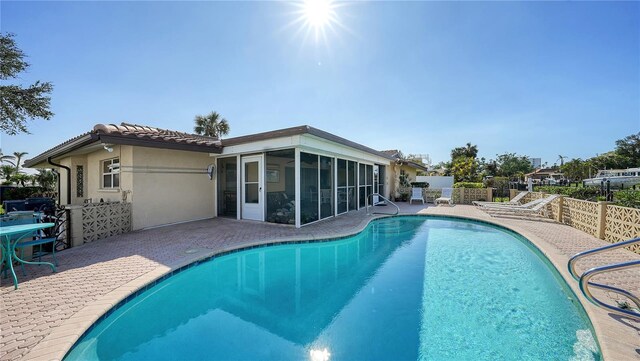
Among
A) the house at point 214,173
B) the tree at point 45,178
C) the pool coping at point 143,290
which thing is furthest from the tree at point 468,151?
the tree at point 45,178

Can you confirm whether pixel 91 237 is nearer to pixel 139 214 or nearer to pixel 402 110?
pixel 139 214

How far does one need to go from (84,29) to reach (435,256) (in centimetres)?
1285

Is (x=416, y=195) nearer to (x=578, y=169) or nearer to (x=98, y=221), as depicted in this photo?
(x=98, y=221)

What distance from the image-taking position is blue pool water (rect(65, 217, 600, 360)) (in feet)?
9.55

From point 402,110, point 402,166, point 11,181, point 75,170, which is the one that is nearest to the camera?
point 75,170

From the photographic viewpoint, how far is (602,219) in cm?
694

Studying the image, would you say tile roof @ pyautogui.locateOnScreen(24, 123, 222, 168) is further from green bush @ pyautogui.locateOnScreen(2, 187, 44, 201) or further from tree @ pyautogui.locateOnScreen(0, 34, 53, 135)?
green bush @ pyautogui.locateOnScreen(2, 187, 44, 201)

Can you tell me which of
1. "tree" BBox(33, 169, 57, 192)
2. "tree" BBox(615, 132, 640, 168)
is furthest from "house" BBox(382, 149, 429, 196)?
"tree" BBox(615, 132, 640, 168)

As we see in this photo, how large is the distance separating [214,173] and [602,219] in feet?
42.3

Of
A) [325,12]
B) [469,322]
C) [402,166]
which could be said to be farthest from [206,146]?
[402,166]

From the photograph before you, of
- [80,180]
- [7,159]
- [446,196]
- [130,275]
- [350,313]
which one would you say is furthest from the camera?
[7,159]

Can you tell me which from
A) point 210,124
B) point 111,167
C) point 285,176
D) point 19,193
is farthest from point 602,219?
point 19,193

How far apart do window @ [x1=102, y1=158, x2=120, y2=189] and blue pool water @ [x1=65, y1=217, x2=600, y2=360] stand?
594 cm

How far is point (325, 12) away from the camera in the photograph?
8.14 meters
